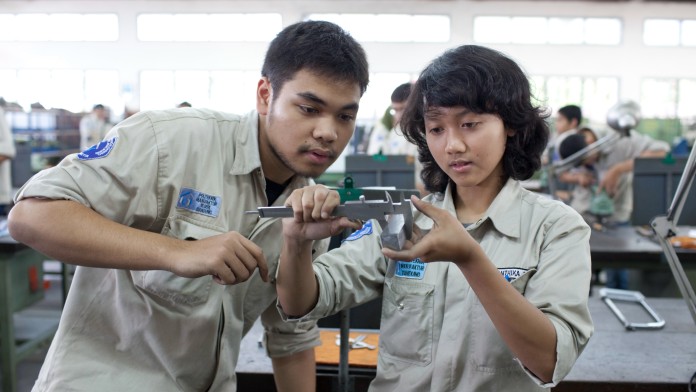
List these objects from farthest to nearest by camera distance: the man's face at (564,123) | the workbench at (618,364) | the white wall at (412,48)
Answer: the white wall at (412,48), the man's face at (564,123), the workbench at (618,364)

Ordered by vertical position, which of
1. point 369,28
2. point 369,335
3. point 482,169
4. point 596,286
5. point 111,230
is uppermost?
point 369,28

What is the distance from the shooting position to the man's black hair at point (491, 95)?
106cm

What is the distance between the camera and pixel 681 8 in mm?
11820

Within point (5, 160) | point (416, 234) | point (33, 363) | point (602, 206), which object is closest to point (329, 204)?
point (416, 234)

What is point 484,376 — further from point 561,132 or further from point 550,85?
point 550,85

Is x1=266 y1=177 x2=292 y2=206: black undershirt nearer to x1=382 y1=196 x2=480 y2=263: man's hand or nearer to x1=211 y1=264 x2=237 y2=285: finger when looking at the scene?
x1=211 y1=264 x2=237 y2=285: finger

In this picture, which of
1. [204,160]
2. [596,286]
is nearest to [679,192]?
[204,160]

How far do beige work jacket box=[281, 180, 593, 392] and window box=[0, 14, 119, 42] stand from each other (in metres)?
12.8

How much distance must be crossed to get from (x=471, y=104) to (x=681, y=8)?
1313 cm

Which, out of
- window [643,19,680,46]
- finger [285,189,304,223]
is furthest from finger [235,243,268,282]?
window [643,19,680,46]

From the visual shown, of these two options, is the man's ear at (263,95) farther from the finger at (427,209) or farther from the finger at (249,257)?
the finger at (427,209)

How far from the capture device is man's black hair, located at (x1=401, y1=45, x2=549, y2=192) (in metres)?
1.06

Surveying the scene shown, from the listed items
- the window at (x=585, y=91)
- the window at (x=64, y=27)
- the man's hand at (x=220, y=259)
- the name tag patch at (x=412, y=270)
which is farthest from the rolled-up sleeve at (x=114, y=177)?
the window at (x=64, y=27)

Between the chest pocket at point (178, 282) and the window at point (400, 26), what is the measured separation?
449 inches
